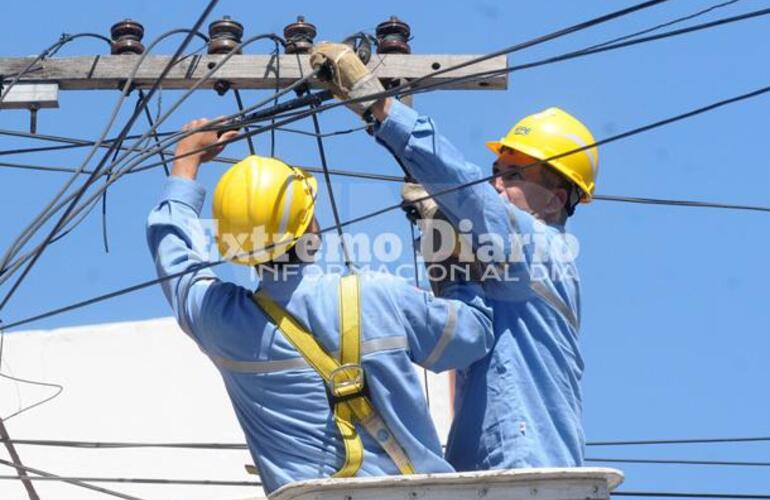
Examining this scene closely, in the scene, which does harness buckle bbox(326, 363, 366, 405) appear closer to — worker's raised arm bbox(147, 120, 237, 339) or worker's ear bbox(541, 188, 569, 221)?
worker's raised arm bbox(147, 120, 237, 339)

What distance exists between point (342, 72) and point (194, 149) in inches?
27.8

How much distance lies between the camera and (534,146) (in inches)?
307

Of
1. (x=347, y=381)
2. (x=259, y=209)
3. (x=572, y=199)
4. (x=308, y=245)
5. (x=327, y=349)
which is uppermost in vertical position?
(x=572, y=199)

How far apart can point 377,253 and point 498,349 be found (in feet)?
5.31

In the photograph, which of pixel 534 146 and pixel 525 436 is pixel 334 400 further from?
pixel 534 146

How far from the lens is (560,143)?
7.82 m

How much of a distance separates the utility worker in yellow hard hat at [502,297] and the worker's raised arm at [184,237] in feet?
2.08

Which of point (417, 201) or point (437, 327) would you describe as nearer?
point (437, 327)

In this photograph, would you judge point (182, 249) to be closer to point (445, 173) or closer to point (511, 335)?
point (445, 173)

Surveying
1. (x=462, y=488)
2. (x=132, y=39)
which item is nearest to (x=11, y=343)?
(x=132, y=39)

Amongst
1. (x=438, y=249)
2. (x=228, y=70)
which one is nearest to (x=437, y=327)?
(x=438, y=249)

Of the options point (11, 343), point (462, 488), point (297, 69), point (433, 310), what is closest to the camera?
point (462, 488)

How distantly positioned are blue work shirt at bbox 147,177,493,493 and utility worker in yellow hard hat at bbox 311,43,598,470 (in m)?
0.20

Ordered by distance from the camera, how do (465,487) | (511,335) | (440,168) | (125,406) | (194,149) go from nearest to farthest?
(465,487) < (440,168) < (511,335) < (194,149) < (125,406)
